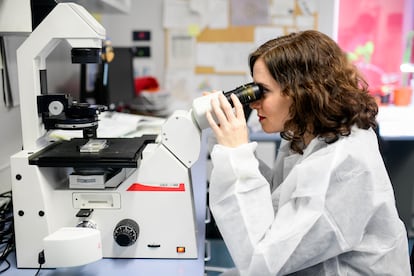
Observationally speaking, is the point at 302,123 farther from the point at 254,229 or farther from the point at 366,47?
the point at 366,47

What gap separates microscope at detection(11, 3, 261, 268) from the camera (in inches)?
40.4

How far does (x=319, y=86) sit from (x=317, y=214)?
306mm

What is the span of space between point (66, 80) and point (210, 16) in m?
1.35

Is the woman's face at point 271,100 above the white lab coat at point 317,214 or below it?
above

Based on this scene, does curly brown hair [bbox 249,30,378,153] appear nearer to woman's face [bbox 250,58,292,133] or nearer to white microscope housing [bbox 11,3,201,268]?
woman's face [bbox 250,58,292,133]

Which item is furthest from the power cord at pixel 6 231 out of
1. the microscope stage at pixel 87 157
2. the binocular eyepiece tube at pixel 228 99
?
the binocular eyepiece tube at pixel 228 99

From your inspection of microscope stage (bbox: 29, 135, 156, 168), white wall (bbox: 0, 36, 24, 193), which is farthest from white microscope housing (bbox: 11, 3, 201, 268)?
white wall (bbox: 0, 36, 24, 193)

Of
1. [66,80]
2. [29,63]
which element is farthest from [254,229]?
[66,80]

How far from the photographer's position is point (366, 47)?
10.8ft

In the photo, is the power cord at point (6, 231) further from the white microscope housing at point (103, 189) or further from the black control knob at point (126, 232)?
the black control knob at point (126, 232)

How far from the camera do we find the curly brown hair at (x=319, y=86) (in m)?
1.00

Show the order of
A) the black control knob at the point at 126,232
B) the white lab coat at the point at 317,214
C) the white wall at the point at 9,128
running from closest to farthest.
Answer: the white lab coat at the point at 317,214, the black control knob at the point at 126,232, the white wall at the point at 9,128

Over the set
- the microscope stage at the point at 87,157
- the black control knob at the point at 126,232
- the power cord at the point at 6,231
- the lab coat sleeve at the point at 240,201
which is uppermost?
the microscope stage at the point at 87,157

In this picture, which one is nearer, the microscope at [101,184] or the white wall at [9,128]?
the microscope at [101,184]
